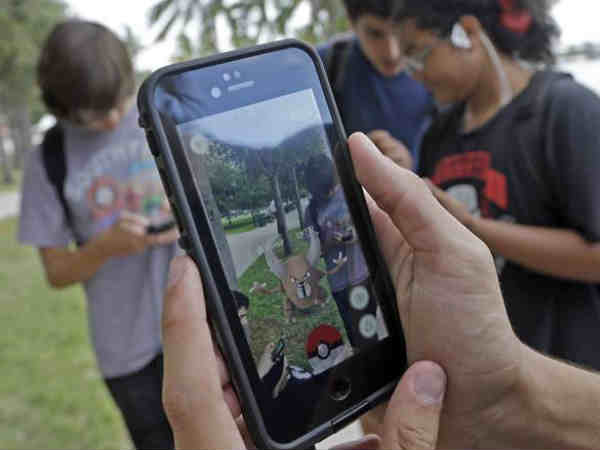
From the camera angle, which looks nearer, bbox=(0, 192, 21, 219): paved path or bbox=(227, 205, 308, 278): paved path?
bbox=(227, 205, 308, 278): paved path

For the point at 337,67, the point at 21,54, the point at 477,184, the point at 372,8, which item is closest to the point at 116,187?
the point at 337,67

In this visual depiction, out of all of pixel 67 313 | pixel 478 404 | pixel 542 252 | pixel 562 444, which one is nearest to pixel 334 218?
pixel 478 404

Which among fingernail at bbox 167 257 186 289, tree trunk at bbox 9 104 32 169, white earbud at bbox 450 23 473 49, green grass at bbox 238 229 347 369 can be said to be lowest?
tree trunk at bbox 9 104 32 169

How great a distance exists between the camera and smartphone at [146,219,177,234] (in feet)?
5.89

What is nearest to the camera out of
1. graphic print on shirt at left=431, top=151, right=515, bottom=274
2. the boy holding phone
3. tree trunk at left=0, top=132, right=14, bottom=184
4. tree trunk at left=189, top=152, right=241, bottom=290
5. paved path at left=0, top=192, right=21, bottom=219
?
tree trunk at left=189, top=152, right=241, bottom=290

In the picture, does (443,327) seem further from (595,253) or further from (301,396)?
(595,253)

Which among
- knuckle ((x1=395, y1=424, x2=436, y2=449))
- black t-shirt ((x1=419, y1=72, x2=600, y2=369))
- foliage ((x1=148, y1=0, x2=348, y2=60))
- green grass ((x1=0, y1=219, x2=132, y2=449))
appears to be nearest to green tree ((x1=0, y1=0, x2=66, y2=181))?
green grass ((x1=0, y1=219, x2=132, y2=449))

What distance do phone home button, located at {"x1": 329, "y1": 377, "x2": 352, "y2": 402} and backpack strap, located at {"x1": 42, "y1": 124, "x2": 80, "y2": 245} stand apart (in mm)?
1257

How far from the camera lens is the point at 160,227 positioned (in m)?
1.81

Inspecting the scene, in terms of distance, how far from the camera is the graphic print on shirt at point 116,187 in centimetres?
185

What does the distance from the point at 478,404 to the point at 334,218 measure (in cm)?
35

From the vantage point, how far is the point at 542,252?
4.21ft

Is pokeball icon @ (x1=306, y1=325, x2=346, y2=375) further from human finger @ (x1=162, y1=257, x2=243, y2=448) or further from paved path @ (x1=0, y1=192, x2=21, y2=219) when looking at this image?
paved path @ (x1=0, y1=192, x2=21, y2=219)

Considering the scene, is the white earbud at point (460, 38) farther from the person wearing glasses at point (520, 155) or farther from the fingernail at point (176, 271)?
the fingernail at point (176, 271)
